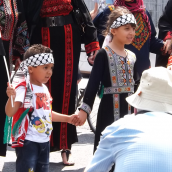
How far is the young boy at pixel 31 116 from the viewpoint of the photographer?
374 centimetres

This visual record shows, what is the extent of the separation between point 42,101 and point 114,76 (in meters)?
0.69

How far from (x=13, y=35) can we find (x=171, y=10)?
176cm

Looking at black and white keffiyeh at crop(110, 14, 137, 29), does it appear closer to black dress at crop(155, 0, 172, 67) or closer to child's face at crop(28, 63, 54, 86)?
child's face at crop(28, 63, 54, 86)

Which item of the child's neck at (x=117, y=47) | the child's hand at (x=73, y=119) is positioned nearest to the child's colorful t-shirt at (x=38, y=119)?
the child's hand at (x=73, y=119)

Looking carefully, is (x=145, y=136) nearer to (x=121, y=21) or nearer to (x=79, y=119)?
(x=79, y=119)

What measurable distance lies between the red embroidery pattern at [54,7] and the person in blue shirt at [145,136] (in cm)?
233

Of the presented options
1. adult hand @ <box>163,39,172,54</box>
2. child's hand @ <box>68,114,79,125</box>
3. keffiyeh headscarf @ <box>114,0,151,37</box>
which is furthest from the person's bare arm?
adult hand @ <box>163,39,172,54</box>

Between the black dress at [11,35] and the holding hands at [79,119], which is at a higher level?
the black dress at [11,35]

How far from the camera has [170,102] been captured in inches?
97.7

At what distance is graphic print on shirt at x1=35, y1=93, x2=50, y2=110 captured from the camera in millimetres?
3818

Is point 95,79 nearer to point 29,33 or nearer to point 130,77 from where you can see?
point 130,77

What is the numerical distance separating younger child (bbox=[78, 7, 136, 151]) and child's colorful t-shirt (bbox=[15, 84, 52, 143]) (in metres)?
0.40

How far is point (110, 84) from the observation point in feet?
14.0

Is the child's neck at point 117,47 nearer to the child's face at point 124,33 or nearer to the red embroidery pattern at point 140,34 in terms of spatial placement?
the child's face at point 124,33
